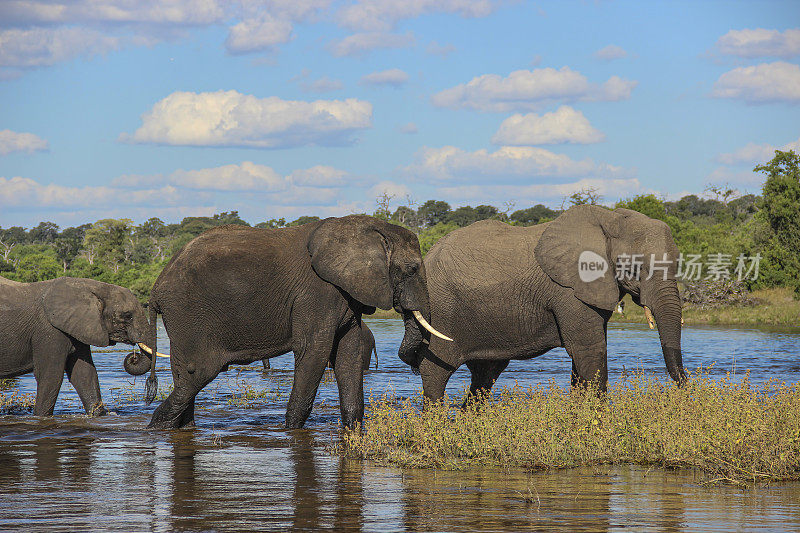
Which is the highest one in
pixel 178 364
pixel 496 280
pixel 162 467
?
pixel 496 280

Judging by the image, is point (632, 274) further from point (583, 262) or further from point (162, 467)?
point (162, 467)

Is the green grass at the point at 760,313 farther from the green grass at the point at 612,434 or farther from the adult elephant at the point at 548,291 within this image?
the green grass at the point at 612,434

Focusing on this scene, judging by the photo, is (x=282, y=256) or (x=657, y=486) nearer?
(x=657, y=486)

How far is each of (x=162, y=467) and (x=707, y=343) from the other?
2621cm

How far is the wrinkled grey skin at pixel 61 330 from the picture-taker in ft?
49.2

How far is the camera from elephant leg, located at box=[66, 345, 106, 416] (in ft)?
49.0

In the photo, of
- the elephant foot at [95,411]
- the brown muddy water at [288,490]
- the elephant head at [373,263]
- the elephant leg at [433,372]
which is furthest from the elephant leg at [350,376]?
the elephant foot at [95,411]

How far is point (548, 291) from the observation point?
12.3m

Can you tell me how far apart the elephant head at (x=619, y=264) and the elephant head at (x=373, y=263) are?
5.73ft

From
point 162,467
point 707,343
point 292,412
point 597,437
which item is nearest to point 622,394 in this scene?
point 597,437

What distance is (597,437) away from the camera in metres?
10.3

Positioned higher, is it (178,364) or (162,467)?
(178,364)

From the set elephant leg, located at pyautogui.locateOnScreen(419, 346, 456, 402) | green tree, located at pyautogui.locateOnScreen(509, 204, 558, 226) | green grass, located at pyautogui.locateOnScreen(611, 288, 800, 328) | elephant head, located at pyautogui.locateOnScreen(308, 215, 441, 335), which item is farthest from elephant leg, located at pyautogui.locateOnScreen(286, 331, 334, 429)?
green tree, located at pyautogui.locateOnScreen(509, 204, 558, 226)

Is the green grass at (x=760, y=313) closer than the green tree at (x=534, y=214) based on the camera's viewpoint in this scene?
Yes
